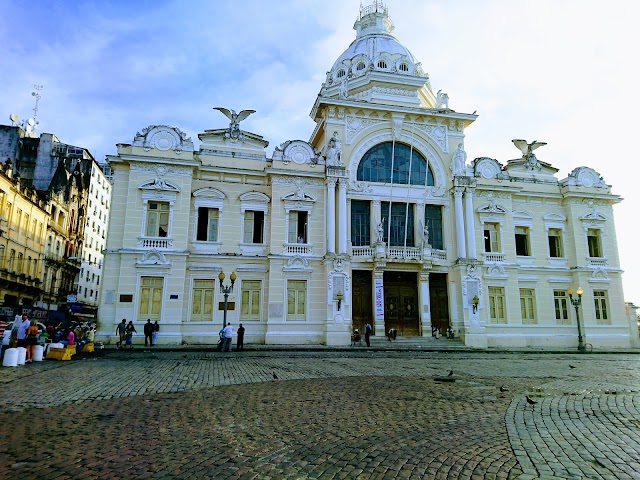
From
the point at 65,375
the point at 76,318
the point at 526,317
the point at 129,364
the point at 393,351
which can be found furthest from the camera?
the point at 76,318

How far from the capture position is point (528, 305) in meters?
30.9

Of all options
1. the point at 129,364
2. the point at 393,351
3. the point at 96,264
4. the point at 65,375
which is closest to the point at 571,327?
the point at 393,351

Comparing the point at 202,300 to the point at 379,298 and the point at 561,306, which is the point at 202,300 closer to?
the point at 379,298

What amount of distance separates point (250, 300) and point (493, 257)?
16.4 meters

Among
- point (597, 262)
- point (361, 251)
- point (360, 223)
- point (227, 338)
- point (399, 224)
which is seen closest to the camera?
point (227, 338)

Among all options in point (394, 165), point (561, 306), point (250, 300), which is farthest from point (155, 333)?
point (561, 306)

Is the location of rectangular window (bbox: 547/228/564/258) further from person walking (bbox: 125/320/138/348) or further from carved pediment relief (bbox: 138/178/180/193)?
person walking (bbox: 125/320/138/348)

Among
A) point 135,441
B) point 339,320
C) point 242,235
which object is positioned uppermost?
point 242,235

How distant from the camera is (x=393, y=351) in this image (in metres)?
23.1

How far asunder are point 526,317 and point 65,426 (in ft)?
98.0

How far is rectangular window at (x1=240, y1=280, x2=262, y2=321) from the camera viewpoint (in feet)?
87.9

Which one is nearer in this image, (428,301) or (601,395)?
(601,395)

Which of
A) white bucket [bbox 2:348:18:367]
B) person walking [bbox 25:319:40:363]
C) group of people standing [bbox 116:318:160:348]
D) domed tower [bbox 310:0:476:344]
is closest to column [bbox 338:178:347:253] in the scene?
domed tower [bbox 310:0:476:344]

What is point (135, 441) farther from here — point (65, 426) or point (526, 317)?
point (526, 317)
